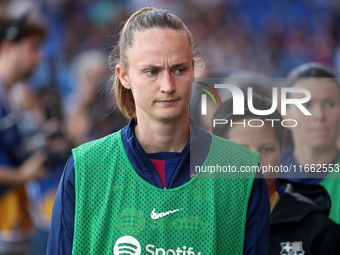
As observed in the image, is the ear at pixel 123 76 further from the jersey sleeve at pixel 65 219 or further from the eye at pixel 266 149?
the eye at pixel 266 149

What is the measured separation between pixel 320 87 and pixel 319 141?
30 centimetres

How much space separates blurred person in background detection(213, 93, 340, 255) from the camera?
108 inches

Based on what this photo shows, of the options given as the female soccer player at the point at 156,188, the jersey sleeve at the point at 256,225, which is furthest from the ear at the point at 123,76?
the jersey sleeve at the point at 256,225

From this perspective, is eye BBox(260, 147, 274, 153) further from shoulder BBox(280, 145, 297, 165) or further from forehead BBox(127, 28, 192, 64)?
forehead BBox(127, 28, 192, 64)

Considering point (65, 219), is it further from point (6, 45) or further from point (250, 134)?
point (6, 45)

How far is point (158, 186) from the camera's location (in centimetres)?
Result: 211

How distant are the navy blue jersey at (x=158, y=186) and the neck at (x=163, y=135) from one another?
0.09 ft

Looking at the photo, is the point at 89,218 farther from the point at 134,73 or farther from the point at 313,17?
the point at 313,17

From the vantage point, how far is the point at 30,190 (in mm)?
4992

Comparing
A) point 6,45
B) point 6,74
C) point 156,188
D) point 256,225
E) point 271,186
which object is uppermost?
point 6,45

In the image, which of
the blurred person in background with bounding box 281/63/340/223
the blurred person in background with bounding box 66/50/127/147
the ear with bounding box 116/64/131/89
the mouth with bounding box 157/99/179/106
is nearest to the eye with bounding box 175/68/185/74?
the mouth with bounding box 157/99/179/106

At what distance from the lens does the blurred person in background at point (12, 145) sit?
15.0 feet

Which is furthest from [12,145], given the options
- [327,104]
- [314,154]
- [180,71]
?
[180,71]

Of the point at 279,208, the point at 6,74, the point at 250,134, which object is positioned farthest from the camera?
the point at 6,74
